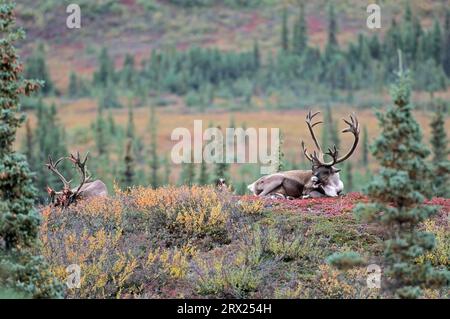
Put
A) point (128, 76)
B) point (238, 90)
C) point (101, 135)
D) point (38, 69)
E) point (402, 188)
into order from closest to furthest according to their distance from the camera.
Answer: point (402, 188), point (101, 135), point (238, 90), point (38, 69), point (128, 76)

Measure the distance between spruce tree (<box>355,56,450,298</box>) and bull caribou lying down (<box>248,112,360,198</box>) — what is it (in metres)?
8.03

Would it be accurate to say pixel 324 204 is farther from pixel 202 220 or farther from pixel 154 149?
pixel 154 149

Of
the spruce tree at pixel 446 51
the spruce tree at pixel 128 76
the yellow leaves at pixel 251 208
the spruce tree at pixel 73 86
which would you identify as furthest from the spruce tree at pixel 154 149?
the yellow leaves at pixel 251 208

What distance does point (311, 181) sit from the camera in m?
21.9

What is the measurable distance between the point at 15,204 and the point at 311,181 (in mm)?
9681

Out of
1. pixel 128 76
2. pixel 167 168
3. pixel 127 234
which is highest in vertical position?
pixel 127 234

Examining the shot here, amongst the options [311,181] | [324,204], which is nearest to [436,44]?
[311,181]

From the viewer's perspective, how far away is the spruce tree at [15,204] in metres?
13.6

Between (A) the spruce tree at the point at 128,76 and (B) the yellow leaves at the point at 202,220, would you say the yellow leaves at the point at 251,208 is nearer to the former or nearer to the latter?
(B) the yellow leaves at the point at 202,220

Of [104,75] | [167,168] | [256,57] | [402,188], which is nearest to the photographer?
[402,188]

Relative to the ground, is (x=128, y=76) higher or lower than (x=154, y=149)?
higher

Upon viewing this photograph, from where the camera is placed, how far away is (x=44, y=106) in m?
158

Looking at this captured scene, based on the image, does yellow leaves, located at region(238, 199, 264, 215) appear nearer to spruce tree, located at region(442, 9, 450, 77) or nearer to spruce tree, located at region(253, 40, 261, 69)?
spruce tree, located at region(442, 9, 450, 77)
